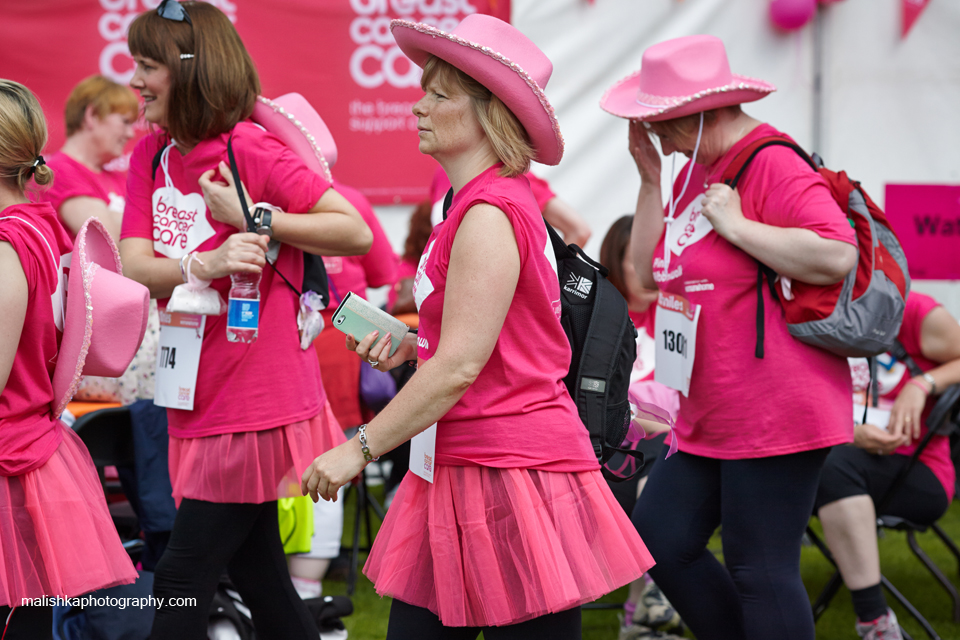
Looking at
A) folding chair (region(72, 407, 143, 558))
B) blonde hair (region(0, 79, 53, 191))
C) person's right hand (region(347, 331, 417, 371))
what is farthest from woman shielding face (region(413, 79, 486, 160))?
folding chair (region(72, 407, 143, 558))

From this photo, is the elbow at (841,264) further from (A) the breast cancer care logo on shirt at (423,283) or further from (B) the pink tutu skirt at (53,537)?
→ (B) the pink tutu skirt at (53,537)

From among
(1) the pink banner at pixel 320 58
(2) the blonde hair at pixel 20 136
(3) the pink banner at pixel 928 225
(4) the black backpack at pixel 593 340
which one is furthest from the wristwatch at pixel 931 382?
(2) the blonde hair at pixel 20 136

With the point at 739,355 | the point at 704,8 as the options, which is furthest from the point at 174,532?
the point at 704,8

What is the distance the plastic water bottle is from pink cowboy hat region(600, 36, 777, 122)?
114cm

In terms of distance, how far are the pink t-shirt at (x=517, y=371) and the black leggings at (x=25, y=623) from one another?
943mm

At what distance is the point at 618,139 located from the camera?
5328 mm

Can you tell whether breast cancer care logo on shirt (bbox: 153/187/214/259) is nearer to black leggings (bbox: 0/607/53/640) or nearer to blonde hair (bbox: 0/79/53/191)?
blonde hair (bbox: 0/79/53/191)

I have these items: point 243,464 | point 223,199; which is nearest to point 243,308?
point 223,199

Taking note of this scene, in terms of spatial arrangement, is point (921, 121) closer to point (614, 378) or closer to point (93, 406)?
point (614, 378)

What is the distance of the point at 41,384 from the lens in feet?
6.25

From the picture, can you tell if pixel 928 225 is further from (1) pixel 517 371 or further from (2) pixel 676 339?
(1) pixel 517 371

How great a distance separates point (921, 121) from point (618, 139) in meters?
1.79

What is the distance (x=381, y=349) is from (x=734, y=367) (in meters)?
0.98

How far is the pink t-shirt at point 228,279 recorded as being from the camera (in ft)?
7.31
